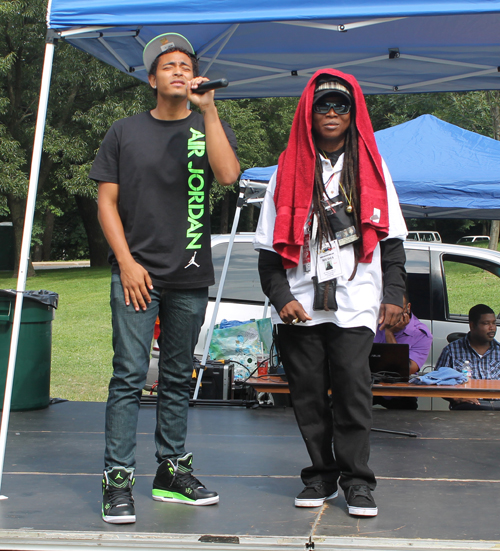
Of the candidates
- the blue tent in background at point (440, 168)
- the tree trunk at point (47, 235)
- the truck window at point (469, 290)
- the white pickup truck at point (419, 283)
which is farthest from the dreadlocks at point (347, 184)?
the tree trunk at point (47, 235)

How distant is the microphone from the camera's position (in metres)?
2.80

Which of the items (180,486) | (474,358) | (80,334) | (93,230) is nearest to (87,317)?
(80,334)

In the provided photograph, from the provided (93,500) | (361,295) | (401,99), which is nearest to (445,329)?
(361,295)

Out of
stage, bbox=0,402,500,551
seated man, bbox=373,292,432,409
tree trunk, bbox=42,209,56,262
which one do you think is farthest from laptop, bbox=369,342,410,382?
tree trunk, bbox=42,209,56,262

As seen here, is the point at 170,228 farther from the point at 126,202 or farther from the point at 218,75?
the point at 218,75

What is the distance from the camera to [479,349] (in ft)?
19.9

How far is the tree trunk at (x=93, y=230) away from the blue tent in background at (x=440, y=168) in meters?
19.3

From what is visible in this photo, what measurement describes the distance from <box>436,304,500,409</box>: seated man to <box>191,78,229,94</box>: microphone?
393 centimetres

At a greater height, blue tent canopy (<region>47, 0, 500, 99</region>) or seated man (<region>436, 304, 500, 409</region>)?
blue tent canopy (<region>47, 0, 500, 99</region>)

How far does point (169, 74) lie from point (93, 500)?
1985 mm

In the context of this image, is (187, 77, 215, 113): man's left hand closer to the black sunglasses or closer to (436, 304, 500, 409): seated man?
the black sunglasses

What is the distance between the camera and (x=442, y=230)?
47.6 m

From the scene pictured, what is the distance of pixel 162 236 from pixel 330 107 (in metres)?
0.93

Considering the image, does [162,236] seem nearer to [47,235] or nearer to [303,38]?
[303,38]
